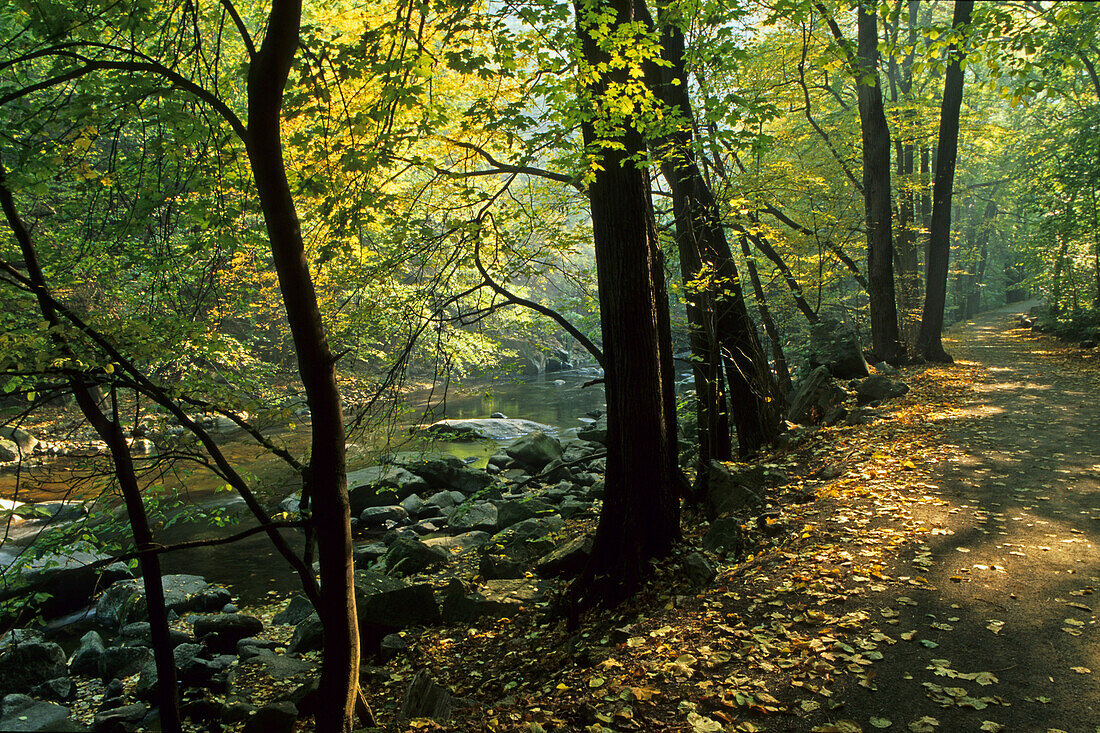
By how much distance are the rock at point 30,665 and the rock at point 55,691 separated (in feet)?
0.54

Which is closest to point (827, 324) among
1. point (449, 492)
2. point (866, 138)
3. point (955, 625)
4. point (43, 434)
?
point (866, 138)

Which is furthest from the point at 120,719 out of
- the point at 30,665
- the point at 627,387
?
the point at 627,387

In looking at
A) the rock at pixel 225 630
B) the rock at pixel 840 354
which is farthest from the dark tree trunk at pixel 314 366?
the rock at pixel 840 354

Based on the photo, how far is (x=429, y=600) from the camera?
6.30m

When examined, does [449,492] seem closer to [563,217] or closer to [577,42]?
[563,217]

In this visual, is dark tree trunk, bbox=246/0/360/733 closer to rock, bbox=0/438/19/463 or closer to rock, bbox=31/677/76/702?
rock, bbox=31/677/76/702

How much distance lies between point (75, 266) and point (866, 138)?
13.2m

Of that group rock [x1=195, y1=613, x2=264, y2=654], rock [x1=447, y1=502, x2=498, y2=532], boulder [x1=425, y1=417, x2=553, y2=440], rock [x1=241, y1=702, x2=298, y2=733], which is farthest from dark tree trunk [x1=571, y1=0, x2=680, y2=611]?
boulder [x1=425, y1=417, x2=553, y2=440]

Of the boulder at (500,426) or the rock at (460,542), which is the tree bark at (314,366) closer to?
the rock at (460,542)

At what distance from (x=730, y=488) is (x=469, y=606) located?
2977 millimetres

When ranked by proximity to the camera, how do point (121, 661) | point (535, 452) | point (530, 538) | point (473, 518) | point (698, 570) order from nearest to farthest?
point (698, 570) → point (121, 661) → point (530, 538) → point (473, 518) → point (535, 452)

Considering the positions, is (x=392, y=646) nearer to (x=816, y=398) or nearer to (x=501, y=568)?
(x=501, y=568)

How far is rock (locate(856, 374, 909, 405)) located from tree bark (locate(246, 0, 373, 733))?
9.10 m

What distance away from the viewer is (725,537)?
18.5 feet
